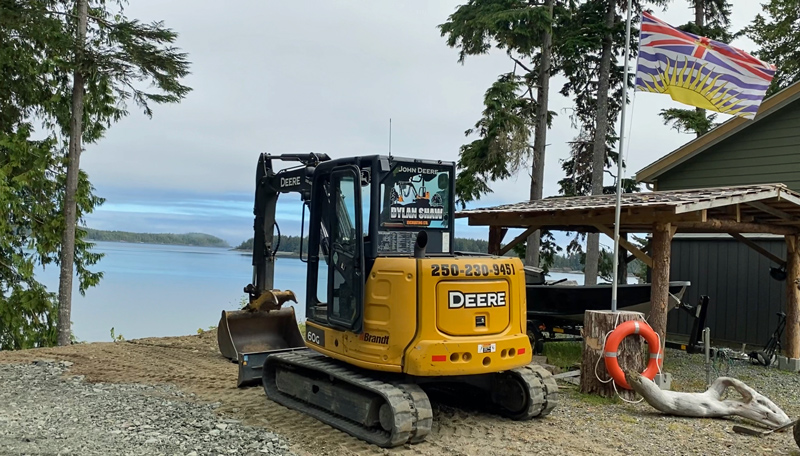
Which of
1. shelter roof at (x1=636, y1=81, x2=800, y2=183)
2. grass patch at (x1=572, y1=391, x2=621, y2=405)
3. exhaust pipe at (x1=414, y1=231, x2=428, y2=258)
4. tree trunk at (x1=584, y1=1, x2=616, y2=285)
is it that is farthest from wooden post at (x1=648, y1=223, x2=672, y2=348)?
tree trunk at (x1=584, y1=1, x2=616, y2=285)

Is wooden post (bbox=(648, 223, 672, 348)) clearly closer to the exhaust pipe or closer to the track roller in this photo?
the track roller

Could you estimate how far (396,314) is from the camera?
613cm

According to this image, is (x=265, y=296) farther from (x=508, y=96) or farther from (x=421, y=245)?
(x=508, y=96)

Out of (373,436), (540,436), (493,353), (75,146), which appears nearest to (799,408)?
(540,436)

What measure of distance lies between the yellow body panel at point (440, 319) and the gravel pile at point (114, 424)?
1.27 meters

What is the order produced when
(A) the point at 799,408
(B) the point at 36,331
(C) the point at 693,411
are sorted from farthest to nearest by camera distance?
(B) the point at 36,331, (A) the point at 799,408, (C) the point at 693,411

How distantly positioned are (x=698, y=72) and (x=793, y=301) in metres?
4.63

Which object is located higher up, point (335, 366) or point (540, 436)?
point (335, 366)

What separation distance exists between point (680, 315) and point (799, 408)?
6.48 metres

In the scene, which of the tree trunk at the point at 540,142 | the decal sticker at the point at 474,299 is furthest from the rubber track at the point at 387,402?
the tree trunk at the point at 540,142

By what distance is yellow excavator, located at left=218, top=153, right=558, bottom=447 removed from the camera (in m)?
6.08

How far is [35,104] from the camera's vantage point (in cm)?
1525

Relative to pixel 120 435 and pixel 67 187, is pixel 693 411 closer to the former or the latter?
pixel 120 435

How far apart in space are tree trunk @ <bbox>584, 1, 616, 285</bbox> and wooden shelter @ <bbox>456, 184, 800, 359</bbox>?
6.55m
